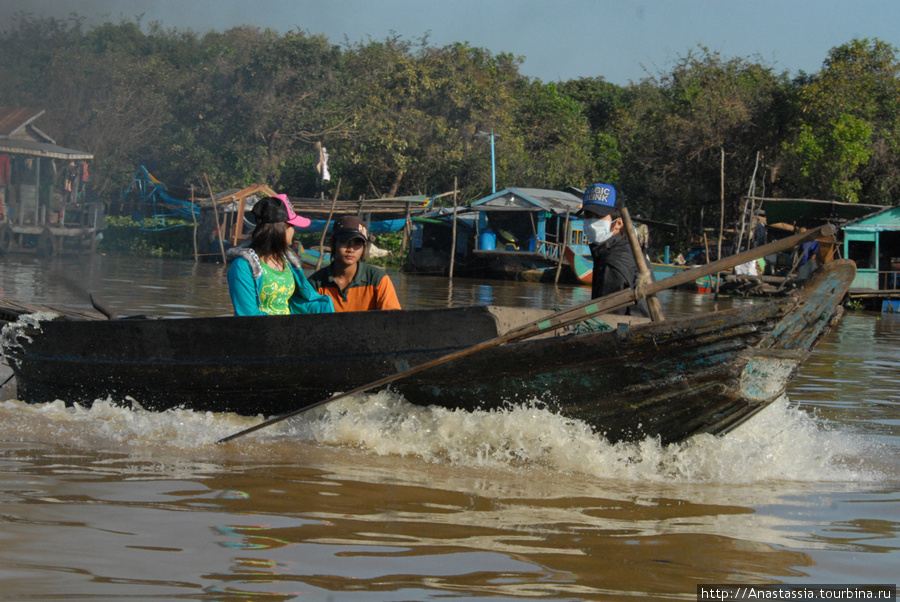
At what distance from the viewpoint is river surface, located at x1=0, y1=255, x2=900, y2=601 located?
2.45 m

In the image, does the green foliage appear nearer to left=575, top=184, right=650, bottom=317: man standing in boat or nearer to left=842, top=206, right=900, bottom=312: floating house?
left=842, top=206, right=900, bottom=312: floating house

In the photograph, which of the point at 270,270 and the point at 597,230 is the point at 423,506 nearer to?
the point at 597,230

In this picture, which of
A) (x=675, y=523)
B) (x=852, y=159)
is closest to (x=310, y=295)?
(x=675, y=523)

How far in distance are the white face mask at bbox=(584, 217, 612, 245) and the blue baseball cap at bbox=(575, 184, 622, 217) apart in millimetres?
49

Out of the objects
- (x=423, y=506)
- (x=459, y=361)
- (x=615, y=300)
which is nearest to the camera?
(x=423, y=506)

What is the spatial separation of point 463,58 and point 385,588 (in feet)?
93.1

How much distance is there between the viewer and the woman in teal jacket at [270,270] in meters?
4.54

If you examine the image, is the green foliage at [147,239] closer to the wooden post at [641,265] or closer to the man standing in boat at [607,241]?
the man standing in boat at [607,241]

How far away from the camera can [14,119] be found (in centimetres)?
2442

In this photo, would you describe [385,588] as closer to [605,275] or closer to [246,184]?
[605,275]

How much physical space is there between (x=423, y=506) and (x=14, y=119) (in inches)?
1008

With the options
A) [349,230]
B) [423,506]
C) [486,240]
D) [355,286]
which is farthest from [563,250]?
[423,506]

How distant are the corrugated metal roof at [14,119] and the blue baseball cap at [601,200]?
24.2 m

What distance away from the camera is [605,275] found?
4.36 meters
